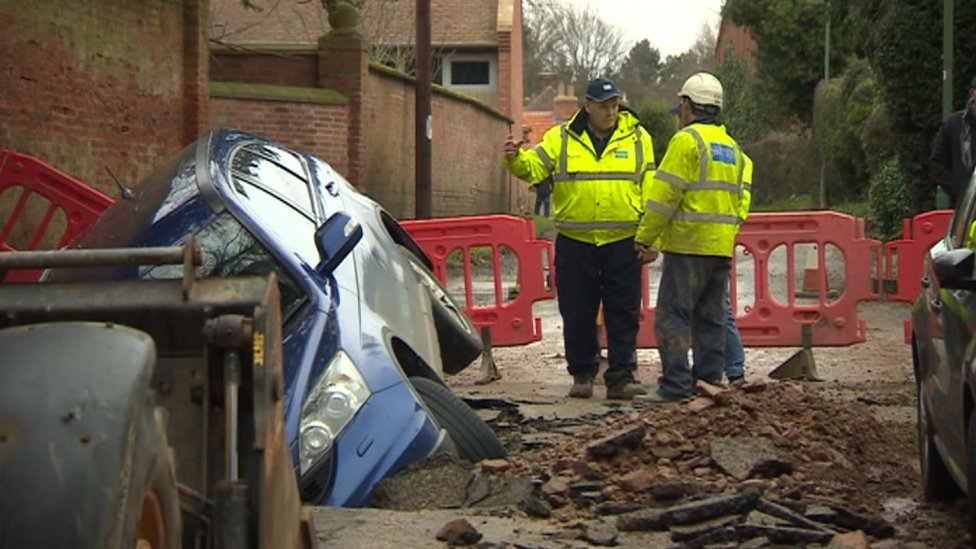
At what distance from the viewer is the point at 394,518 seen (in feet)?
20.7

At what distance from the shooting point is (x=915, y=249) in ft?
42.6

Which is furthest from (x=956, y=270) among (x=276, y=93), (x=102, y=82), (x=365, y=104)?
(x=365, y=104)

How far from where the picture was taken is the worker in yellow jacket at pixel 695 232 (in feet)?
32.9

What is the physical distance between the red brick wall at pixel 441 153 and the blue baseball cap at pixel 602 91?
15804 millimetres

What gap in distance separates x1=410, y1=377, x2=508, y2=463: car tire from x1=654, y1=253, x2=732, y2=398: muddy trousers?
313cm

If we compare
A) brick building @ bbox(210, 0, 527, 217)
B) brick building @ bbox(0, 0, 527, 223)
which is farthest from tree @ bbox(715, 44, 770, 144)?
brick building @ bbox(0, 0, 527, 223)

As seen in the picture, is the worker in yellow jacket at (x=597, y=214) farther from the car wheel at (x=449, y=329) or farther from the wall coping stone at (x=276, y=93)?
the wall coping stone at (x=276, y=93)

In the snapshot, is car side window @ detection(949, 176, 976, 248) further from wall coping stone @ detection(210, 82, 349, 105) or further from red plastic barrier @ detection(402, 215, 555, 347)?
wall coping stone @ detection(210, 82, 349, 105)

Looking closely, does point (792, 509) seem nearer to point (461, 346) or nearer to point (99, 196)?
point (461, 346)

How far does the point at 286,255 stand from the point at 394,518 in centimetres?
125

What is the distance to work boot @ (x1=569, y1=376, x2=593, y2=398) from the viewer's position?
11102 millimetres

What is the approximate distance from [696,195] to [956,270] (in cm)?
416

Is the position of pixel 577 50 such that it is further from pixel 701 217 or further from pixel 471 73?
pixel 701 217

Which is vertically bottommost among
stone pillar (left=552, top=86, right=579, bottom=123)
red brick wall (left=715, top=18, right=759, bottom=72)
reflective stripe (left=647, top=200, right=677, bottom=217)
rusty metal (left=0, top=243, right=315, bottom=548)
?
rusty metal (left=0, top=243, right=315, bottom=548)
